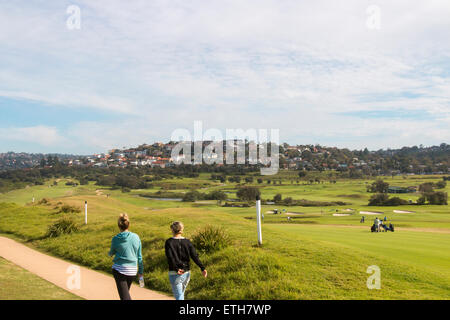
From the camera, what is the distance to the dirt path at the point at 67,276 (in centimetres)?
918

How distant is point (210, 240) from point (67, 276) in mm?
4588

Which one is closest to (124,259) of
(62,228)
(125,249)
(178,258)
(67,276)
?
(125,249)

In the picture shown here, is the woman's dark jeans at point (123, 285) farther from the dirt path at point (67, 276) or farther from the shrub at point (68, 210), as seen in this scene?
the shrub at point (68, 210)

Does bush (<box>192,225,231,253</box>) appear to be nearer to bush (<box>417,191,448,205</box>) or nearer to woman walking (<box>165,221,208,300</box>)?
woman walking (<box>165,221,208,300</box>)

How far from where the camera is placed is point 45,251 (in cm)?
1616

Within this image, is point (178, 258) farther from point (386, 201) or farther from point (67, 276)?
point (386, 201)

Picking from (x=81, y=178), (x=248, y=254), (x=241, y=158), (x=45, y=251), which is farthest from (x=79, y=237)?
(x=241, y=158)

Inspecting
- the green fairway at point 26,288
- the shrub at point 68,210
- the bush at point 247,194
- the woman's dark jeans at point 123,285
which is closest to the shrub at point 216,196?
the bush at point 247,194

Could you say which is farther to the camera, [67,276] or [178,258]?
[67,276]

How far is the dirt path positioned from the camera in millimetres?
9180

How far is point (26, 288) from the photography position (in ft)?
29.9

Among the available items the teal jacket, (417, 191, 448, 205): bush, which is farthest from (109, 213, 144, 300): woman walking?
(417, 191, 448, 205): bush
